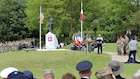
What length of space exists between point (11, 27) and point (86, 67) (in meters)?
62.0

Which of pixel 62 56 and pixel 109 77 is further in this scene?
pixel 62 56

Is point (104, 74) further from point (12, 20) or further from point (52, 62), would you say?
point (12, 20)

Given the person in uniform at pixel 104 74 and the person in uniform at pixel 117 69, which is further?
the person in uniform at pixel 117 69

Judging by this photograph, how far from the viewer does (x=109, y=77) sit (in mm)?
5914

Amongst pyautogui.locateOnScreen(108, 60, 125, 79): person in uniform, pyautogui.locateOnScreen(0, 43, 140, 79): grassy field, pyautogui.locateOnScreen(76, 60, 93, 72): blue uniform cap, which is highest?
pyautogui.locateOnScreen(76, 60, 93, 72): blue uniform cap

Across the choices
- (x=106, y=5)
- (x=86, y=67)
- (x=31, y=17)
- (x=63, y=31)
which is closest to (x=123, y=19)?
(x=106, y=5)

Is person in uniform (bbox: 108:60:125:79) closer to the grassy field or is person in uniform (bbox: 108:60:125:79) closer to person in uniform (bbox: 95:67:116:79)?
person in uniform (bbox: 95:67:116:79)

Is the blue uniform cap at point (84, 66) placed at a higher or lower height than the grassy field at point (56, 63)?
higher

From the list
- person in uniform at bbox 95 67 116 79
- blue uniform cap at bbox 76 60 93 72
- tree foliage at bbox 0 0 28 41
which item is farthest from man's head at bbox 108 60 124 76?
tree foliage at bbox 0 0 28 41

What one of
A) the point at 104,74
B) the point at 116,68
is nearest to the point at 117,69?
the point at 116,68

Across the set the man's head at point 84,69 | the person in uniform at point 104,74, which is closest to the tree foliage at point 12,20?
the man's head at point 84,69

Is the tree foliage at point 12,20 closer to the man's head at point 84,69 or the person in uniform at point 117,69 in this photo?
the person in uniform at point 117,69

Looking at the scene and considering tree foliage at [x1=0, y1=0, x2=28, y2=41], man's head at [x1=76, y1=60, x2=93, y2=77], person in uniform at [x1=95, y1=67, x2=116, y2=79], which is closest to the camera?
person in uniform at [x1=95, y1=67, x2=116, y2=79]

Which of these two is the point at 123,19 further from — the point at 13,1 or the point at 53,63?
the point at 53,63
